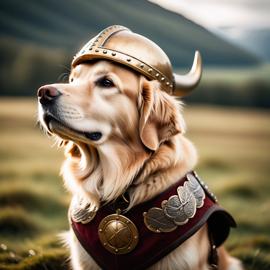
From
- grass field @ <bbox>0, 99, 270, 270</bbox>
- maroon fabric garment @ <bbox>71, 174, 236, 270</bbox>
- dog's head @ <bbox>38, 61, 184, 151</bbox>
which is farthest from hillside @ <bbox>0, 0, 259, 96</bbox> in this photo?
maroon fabric garment @ <bbox>71, 174, 236, 270</bbox>

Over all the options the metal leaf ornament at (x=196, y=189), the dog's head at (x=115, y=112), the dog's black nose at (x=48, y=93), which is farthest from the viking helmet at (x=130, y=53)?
the metal leaf ornament at (x=196, y=189)

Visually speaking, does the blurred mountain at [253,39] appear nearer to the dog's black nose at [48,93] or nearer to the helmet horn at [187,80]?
the helmet horn at [187,80]

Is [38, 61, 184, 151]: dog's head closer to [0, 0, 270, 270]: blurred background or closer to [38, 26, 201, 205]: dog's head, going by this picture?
[38, 26, 201, 205]: dog's head

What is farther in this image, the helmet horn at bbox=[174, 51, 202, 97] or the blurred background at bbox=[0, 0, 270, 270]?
the blurred background at bbox=[0, 0, 270, 270]

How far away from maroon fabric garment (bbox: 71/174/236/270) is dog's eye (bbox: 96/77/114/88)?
1.77ft

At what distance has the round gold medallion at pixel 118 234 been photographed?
7.66 ft

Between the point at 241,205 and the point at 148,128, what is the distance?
207 centimetres

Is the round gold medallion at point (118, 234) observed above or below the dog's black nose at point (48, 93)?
below

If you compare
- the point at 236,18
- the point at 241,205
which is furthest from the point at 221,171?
the point at 236,18

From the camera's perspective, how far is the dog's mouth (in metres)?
2.22

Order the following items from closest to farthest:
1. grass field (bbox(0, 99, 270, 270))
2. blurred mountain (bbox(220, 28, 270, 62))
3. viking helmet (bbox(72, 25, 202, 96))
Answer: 1. viking helmet (bbox(72, 25, 202, 96))
2. grass field (bbox(0, 99, 270, 270))
3. blurred mountain (bbox(220, 28, 270, 62))

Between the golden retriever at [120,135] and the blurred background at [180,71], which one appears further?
the blurred background at [180,71]

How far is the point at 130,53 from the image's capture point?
231 centimetres

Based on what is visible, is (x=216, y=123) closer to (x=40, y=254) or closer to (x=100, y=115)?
(x=40, y=254)
